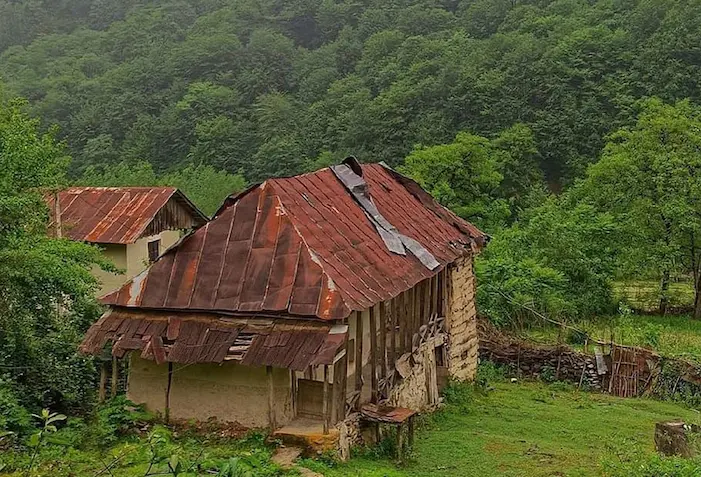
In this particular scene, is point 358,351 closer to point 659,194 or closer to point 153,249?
point 153,249

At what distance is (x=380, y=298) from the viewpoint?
1217 centimetres

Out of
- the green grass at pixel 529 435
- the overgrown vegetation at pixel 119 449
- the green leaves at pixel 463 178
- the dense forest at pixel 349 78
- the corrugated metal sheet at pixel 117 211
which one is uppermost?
the dense forest at pixel 349 78

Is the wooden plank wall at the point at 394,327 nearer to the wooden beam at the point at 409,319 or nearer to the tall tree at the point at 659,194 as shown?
the wooden beam at the point at 409,319

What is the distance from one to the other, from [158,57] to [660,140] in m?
43.9

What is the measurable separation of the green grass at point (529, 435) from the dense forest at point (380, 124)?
538 cm

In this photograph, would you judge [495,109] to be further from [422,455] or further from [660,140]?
[422,455]

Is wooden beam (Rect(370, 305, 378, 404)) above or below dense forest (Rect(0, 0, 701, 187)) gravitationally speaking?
below

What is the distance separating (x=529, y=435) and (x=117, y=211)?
14.4 m

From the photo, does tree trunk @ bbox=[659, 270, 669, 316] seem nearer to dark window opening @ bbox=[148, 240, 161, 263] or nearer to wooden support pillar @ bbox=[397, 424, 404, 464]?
dark window opening @ bbox=[148, 240, 161, 263]

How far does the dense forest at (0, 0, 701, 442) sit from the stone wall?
4.78 meters

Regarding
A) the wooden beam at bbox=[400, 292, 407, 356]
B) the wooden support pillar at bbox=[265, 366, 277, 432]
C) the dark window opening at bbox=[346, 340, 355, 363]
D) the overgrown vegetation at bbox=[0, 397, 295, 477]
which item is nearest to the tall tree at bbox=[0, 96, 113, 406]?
the overgrown vegetation at bbox=[0, 397, 295, 477]

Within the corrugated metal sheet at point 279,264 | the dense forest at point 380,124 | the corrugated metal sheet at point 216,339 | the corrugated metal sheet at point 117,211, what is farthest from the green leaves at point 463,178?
the corrugated metal sheet at point 216,339

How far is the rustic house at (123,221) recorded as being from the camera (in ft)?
74.1

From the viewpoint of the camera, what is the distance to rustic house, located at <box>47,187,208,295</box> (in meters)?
22.6
